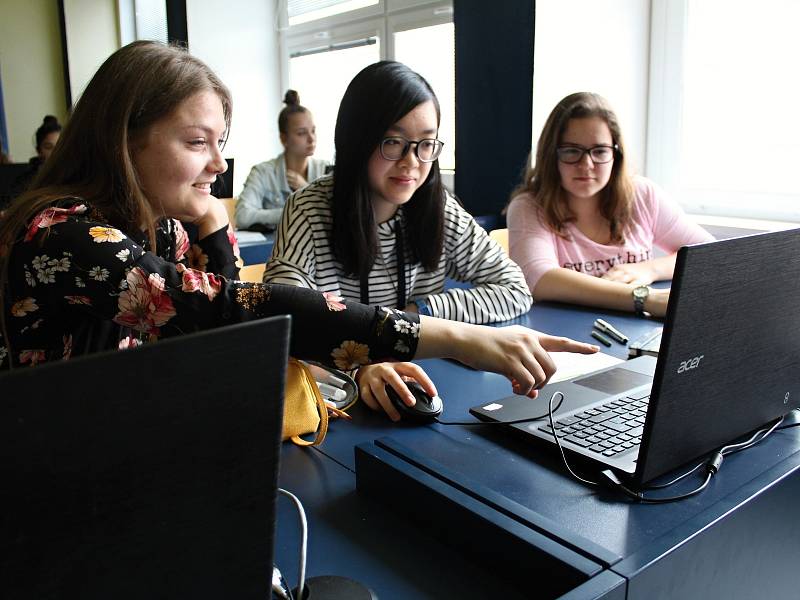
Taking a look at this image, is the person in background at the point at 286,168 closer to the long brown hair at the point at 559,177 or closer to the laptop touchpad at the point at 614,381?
Answer: the long brown hair at the point at 559,177

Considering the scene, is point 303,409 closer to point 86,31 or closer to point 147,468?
point 147,468

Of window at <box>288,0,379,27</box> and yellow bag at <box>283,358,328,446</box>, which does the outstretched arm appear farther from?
window at <box>288,0,379,27</box>

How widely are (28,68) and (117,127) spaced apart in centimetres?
605

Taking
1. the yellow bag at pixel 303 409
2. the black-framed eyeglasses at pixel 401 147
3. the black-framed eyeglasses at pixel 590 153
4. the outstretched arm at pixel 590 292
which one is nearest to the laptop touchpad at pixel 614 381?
the yellow bag at pixel 303 409

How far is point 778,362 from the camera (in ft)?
3.14

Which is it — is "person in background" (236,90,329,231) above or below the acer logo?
above

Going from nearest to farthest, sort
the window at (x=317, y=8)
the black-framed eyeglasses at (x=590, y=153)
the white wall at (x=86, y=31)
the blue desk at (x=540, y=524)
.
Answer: the blue desk at (x=540, y=524), the black-framed eyeglasses at (x=590, y=153), the window at (x=317, y=8), the white wall at (x=86, y=31)

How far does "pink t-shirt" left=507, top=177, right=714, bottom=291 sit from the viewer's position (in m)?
2.14

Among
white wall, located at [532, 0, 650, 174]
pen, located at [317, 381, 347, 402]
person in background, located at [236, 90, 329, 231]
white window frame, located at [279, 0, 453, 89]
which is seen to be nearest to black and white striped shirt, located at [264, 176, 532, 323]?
pen, located at [317, 381, 347, 402]

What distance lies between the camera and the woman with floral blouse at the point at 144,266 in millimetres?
960

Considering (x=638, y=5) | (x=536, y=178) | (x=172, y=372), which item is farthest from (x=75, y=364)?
(x=638, y=5)

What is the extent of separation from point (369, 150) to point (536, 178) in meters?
0.76

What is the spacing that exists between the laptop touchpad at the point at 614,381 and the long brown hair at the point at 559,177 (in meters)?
1.05

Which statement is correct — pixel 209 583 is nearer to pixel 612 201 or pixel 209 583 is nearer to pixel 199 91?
pixel 199 91
